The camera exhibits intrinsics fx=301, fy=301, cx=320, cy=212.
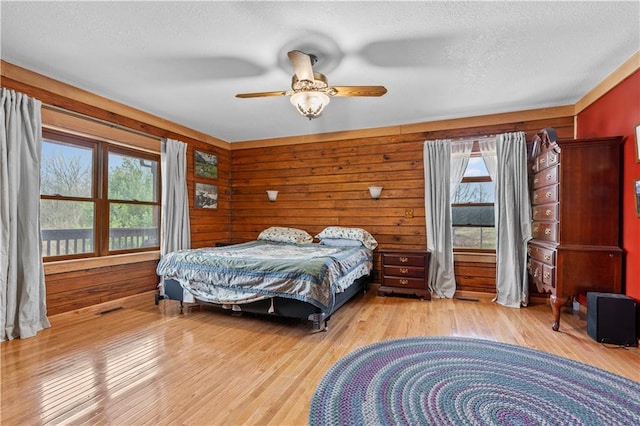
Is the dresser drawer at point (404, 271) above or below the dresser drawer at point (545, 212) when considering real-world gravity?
below

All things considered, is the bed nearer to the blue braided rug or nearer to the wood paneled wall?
the blue braided rug

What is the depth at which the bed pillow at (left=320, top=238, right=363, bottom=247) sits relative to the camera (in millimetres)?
4320

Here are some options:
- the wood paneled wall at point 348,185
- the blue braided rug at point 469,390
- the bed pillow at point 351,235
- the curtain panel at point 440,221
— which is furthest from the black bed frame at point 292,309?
the wood paneled wall at point 348,185

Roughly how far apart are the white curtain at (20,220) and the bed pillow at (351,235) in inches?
129

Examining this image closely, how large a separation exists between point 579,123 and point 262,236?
15.0ft

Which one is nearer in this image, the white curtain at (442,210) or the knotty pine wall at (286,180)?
the knotty pine wall at (286,180)

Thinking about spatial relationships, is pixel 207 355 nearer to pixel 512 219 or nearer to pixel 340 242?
pixel 340 242

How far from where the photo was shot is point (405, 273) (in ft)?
13.3

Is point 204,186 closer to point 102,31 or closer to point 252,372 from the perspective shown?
point 102,31

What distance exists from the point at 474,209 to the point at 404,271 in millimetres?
1368

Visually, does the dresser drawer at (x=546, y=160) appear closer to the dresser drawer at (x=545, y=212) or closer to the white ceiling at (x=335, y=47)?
the dresser drawer at (x=545, y=212)

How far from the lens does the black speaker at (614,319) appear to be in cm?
249

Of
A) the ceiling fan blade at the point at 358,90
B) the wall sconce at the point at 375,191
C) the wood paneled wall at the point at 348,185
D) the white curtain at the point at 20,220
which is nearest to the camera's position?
the ceiling fan blade at the point at 358,90

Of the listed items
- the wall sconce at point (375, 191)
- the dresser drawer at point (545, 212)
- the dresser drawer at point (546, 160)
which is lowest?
the dresser drawer at point (545, 212)
